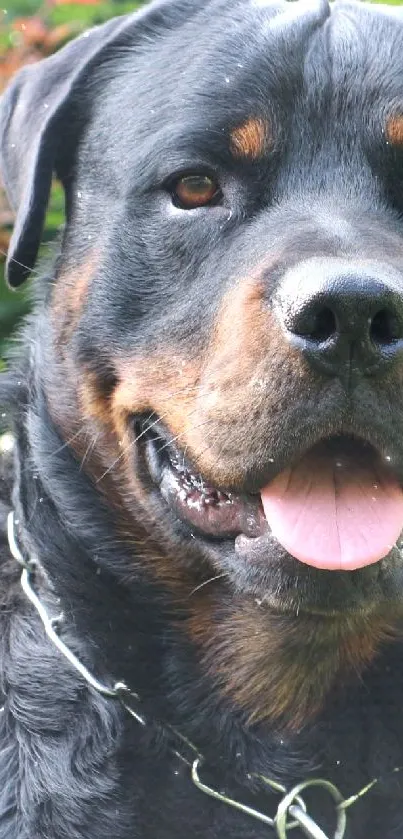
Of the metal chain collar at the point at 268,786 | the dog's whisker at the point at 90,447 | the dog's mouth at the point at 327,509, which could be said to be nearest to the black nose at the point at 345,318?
the dog's mouth at the point at 327,509

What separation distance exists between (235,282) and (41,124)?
0.74m

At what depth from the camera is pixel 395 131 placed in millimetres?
2533

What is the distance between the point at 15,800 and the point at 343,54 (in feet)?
5.70

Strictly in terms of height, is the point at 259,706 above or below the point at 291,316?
below

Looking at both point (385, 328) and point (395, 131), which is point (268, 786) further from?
point (395, 131)

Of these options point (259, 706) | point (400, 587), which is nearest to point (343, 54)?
point (400, 587)

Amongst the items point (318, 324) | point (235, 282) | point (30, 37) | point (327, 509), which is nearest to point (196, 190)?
point (235, 282)

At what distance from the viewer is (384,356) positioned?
2096mm

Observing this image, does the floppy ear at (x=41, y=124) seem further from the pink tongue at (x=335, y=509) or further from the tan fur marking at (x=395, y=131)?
the pink tongue at (x=335, y=509)

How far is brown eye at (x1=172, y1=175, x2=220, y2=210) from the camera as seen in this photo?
8.45 feet

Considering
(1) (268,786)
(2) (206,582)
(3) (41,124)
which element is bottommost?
(1) (268,786)

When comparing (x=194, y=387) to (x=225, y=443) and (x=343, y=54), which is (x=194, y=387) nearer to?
(x=225, y=443)

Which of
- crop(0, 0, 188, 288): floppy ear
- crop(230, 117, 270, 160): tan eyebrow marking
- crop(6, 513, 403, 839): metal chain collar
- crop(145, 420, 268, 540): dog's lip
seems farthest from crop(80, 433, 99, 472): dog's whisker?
crop(230, 117, 270, 160): tan eyebrow marking

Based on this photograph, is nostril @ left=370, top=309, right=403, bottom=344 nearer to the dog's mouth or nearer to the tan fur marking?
the dog's mouth
